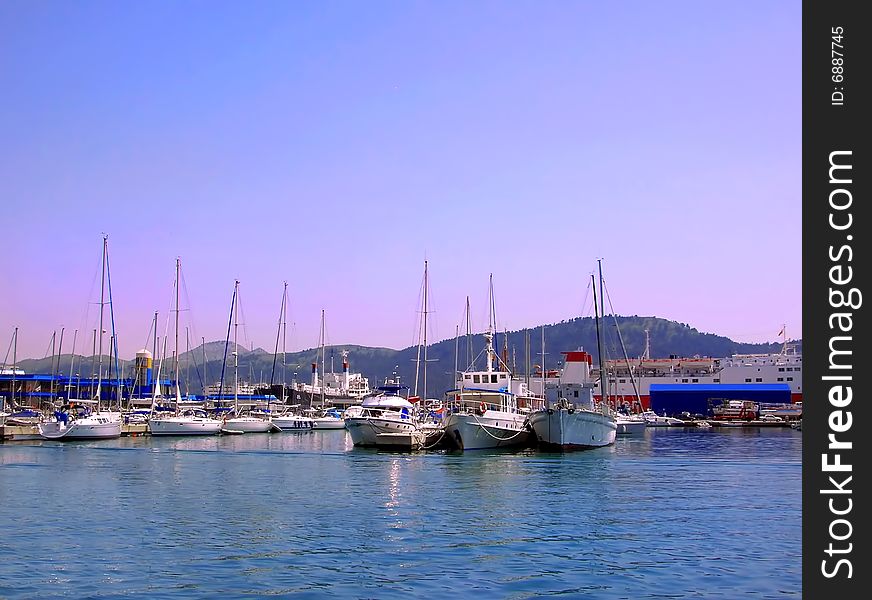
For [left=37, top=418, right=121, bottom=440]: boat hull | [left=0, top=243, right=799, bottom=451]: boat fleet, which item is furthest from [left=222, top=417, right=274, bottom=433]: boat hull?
[left=37, top=418, right=121, bottom=440]: boat hull

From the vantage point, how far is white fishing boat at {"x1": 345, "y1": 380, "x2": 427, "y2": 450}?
5897cm

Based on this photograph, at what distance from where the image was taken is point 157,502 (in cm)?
3156

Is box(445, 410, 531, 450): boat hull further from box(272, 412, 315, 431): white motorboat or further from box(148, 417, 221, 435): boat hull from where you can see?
box(272, 412, 315, 431): white motorboat

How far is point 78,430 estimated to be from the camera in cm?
6950

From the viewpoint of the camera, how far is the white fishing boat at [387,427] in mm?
58969

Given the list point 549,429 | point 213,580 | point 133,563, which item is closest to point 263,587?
point 213,580

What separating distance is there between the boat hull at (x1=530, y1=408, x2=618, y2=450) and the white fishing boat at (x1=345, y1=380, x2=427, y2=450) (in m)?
8.18

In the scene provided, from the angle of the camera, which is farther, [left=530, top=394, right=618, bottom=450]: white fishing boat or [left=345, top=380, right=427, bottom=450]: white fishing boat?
[left=345, top=380, right=427, bottom=450]: white fishing boat

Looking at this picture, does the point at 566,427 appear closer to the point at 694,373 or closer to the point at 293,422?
the point at 293,422

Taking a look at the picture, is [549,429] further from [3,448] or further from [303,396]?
[303,396]

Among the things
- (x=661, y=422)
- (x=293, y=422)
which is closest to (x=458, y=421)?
(x=293, y=422)

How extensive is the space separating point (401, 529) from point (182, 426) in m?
58.5

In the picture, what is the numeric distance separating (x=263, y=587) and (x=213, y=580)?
1.41m

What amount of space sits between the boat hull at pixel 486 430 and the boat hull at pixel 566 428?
1336 mm
